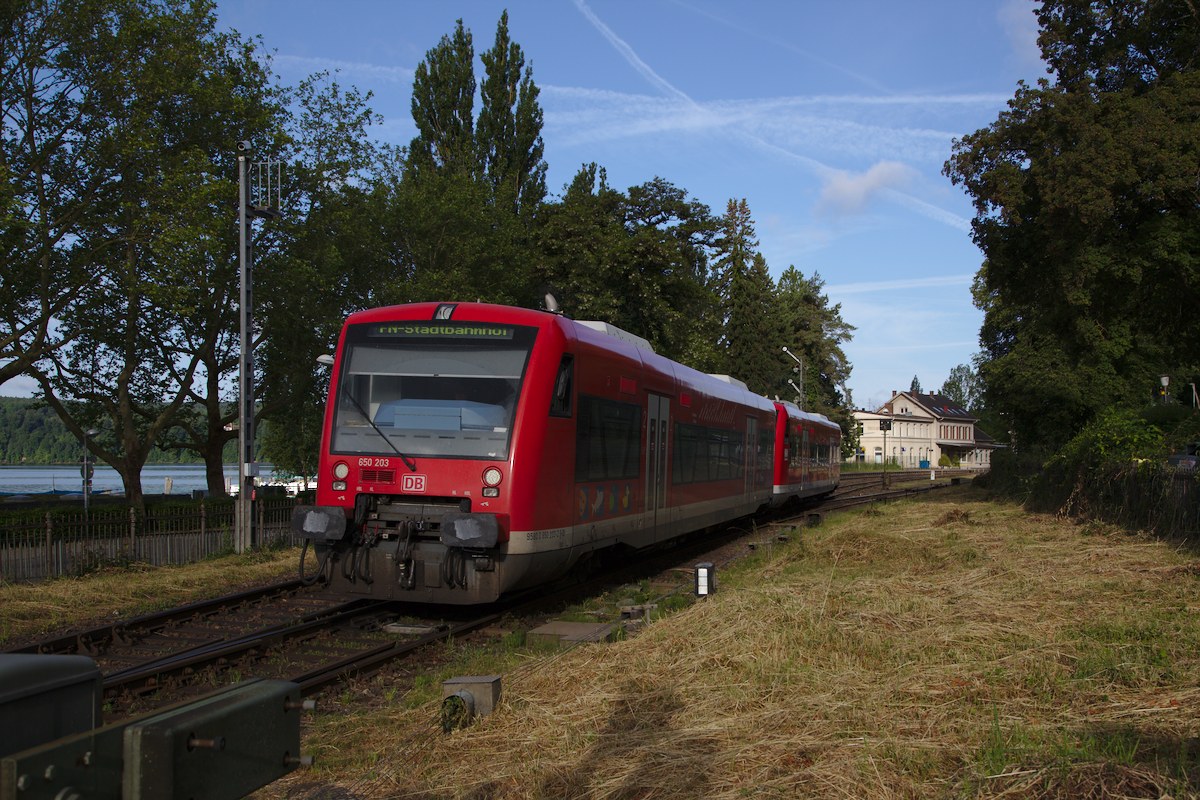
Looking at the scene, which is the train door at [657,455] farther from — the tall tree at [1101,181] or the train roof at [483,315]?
the tall tree at [1101,181]

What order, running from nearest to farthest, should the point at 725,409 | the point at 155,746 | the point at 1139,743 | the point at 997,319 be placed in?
the point at 155,746, the point at 1139,743, the point at 725,409, the point at 997,319

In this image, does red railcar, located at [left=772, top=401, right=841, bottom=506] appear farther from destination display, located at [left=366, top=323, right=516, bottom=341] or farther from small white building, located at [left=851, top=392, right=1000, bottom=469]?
small white building, located at [left=851, top=392, right=1000, bottom=469]

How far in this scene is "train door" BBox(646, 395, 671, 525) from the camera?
1366 cm

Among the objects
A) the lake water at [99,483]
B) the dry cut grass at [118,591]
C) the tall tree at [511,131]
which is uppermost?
the tall tree at [511,131]

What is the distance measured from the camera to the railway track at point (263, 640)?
7.88 meters

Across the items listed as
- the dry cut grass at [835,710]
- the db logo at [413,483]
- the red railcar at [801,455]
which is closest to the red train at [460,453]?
the db logo at [413,483]

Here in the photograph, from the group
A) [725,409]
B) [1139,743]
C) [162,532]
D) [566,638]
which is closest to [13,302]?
[162,532]

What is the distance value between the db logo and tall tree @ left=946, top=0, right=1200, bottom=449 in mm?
14870

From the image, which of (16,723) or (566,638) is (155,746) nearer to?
(16,723)

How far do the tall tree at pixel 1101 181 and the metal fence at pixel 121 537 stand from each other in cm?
1629

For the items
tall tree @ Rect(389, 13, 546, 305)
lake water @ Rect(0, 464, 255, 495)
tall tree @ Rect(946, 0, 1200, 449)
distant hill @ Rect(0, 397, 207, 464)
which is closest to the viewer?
tall tree @ Rect(946, 0, 1200, 449)

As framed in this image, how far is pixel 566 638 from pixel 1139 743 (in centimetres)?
545

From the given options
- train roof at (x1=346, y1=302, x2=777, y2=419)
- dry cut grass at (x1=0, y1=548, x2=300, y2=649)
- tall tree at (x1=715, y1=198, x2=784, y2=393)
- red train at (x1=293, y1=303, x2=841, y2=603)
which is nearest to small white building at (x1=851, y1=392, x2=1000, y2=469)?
tall tree at (x1=715, y1=198, x2=784, y2=393)

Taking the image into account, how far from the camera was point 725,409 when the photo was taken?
62.2 ft
